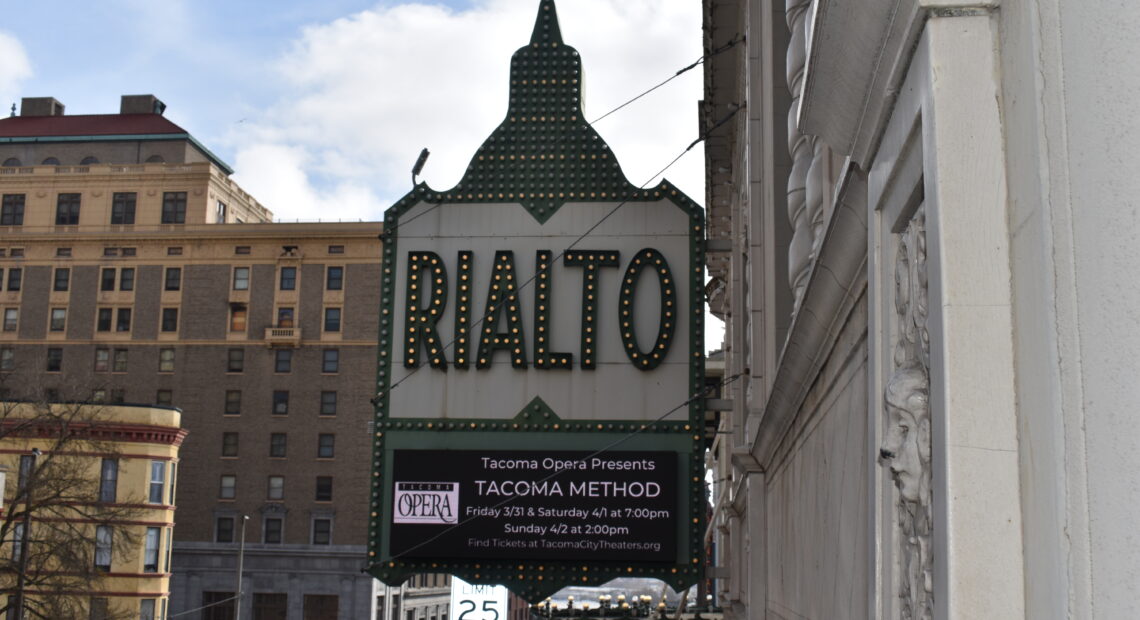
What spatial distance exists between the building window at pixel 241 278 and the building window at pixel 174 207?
466cm

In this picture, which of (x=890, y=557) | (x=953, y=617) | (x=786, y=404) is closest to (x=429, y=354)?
(x=786, y=404)

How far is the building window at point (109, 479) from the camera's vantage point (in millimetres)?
57625

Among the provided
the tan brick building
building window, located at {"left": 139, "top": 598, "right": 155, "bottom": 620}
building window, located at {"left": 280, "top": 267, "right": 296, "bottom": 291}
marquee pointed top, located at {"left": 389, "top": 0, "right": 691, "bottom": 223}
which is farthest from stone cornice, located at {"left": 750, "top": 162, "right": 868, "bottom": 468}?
building window, located at {"left": 280, "top": 267, "right": 296, "bottom": 291}

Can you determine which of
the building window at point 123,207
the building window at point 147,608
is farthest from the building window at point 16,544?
the building window at point 123,207

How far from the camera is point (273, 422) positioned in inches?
2953

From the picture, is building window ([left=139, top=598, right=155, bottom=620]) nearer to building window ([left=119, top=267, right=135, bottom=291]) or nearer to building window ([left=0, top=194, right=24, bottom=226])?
building window ([left=119, top=267, right=135, bottom=291])

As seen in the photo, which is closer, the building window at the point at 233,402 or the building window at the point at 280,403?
the building window at the point at 280,403

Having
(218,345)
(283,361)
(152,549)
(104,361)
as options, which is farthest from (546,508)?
(104,361)

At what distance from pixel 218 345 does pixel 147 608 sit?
2235cm

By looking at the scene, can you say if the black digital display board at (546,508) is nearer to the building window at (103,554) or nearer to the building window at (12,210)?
the building window at (103,554)

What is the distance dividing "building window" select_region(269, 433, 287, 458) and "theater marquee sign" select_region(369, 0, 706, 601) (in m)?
62.3

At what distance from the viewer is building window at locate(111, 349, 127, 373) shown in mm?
78188

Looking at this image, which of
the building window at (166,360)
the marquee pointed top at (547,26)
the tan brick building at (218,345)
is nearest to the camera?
the marquee pointed top at (547,26)

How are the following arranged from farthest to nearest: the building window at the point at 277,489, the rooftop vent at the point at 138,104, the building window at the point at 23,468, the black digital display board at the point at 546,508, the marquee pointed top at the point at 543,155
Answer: the rooftop vent at the point at 138,104 < the building window at the point at 277,489 < the building window at the point at 23,468 < the marquee pointed top at the point at 543,155 < the black digital display board at the point at 546,508
